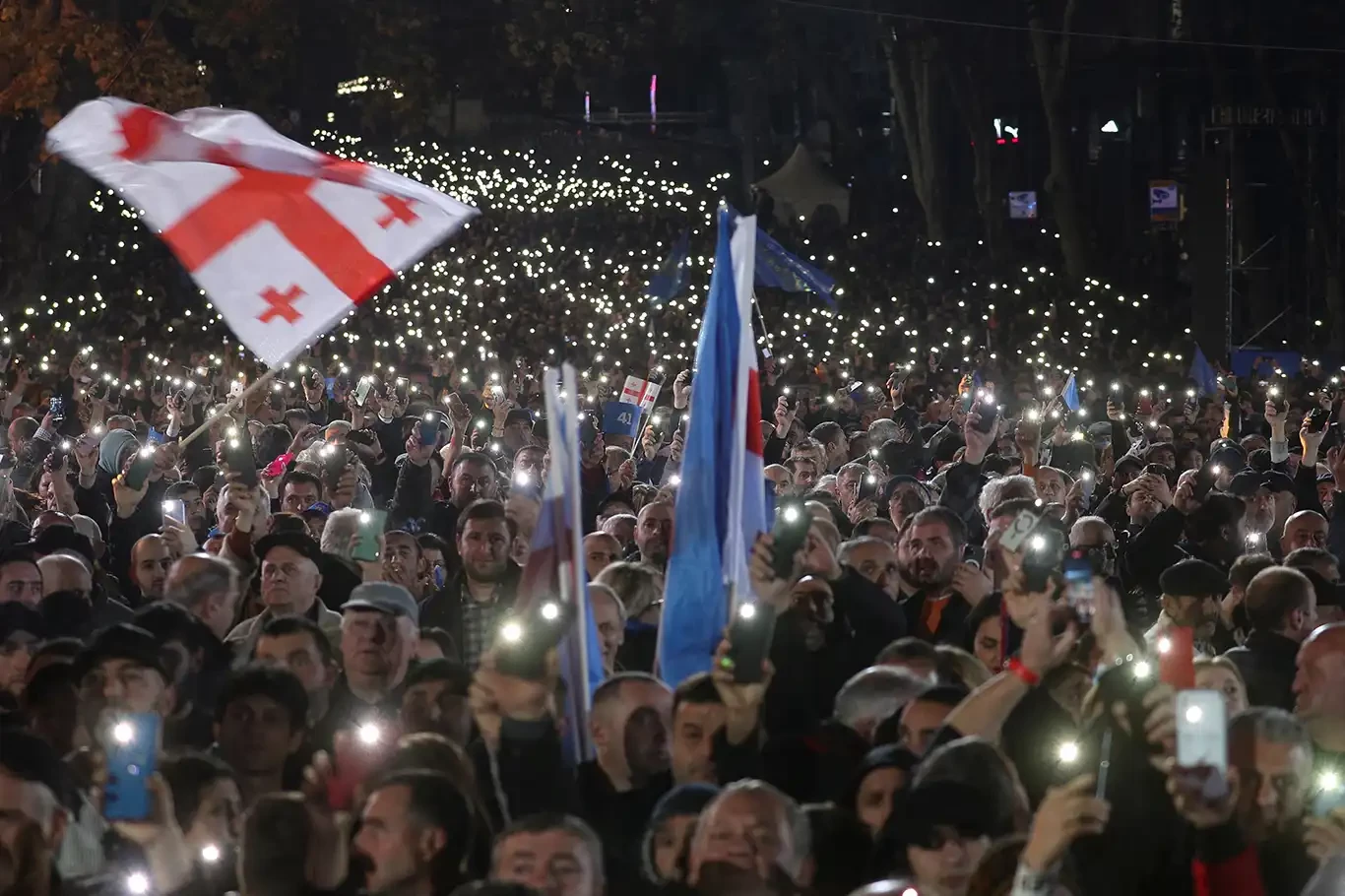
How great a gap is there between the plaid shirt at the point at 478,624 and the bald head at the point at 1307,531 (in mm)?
3666

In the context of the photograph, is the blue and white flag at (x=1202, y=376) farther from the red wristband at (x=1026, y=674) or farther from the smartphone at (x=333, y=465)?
the red wristband at (x=1026, y=674)

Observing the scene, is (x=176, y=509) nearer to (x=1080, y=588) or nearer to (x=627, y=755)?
(x=627, y=755)

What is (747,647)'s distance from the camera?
21.6 feet

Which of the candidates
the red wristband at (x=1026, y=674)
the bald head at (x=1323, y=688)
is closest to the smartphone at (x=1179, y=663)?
the red wristband at (x=1026, y=674)

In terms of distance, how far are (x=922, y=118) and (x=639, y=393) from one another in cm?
2080

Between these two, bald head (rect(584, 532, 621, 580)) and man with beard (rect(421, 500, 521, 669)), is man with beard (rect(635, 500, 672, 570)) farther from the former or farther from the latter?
man with beard (rect(421, 500, 521, 669))

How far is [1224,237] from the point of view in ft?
105

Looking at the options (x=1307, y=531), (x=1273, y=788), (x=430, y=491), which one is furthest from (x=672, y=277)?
(x=1273, y=788)

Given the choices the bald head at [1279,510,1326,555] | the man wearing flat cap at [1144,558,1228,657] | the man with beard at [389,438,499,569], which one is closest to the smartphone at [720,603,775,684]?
the man wearing flat cap at [1144,558,1228,657]

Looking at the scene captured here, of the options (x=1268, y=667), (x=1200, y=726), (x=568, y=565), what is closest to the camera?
(x=1200, y=726)

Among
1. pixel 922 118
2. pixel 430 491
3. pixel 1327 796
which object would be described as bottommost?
pixel 1327 796

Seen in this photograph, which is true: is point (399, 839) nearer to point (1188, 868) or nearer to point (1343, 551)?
point (1188, 868)

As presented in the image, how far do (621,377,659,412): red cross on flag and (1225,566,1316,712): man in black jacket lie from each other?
8052 millimetres

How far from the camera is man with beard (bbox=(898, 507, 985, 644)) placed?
356 inches
